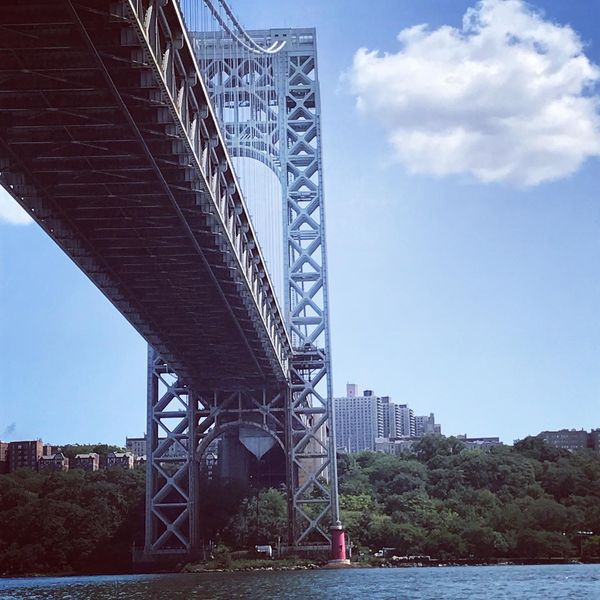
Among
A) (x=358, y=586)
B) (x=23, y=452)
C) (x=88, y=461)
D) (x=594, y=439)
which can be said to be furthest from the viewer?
(x=594, y=439)

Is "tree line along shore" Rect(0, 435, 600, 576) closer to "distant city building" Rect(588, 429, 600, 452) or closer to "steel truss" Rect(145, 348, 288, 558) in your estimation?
"steel truss" Rect(145, 348, 288, 558)

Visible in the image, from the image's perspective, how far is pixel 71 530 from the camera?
6969cm

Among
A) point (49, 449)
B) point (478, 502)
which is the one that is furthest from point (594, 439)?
point (478, 502)

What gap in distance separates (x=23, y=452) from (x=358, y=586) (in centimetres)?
10563

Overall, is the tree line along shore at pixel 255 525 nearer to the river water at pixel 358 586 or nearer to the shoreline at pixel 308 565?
the shoreline at pixel 308 565

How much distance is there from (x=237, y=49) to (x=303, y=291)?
15.2m

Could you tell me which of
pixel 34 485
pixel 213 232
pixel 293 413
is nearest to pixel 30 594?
pixel 213 232

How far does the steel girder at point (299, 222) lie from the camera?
68.2m

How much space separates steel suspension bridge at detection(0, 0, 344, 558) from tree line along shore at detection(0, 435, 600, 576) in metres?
2.07

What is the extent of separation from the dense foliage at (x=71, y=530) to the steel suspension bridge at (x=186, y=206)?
8.36 ft

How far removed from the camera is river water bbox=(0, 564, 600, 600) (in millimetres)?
38875

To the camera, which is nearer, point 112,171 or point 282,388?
point 112,171

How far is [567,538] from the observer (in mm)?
68000

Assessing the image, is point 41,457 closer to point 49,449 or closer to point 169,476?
point 49,449
